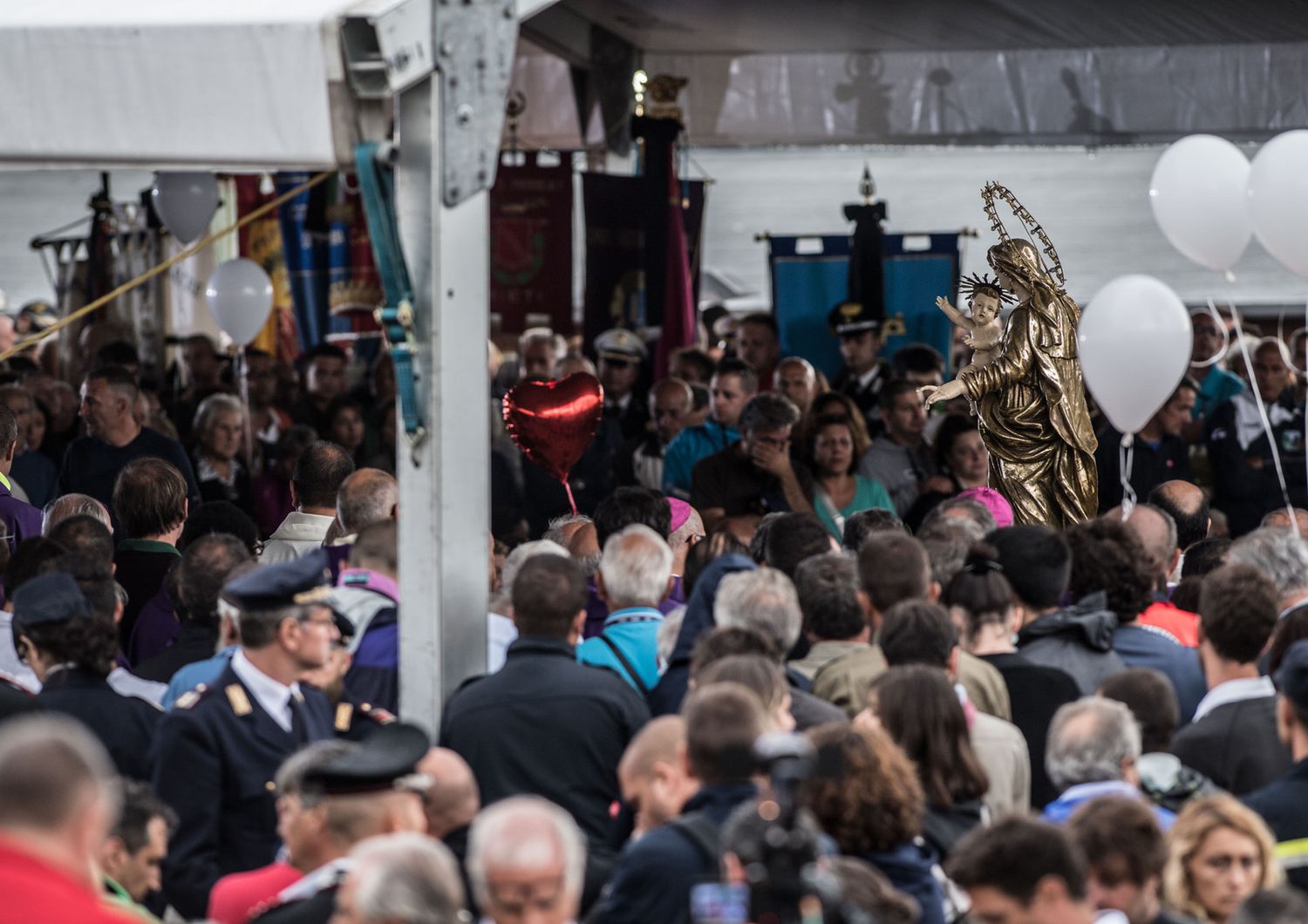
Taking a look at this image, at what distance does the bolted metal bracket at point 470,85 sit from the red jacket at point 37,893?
230 centimetres

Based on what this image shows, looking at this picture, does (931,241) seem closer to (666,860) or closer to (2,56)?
(2,56)

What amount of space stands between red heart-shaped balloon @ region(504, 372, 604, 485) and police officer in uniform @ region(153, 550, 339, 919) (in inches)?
124

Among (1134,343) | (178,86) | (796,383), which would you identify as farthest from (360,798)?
(796,383)

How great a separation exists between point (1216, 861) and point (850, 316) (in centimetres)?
828

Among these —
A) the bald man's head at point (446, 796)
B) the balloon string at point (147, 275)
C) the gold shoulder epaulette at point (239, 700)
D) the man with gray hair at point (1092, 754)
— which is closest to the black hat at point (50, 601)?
the gold shoulder epaulette at point (239, 700)

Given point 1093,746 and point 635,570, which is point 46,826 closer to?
point 1093,746

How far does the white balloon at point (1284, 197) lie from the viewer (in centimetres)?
670

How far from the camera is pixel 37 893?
286 cm

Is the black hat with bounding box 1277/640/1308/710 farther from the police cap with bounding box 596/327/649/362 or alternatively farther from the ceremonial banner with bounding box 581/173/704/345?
the ceremonial banner with bounding box 581/173/704/345

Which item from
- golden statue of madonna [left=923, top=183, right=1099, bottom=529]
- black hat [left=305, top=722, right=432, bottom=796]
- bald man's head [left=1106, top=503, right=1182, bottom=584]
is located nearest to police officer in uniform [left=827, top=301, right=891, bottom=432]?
golden statue of madonna [left=923, top=183, right=1099, bottom=529]

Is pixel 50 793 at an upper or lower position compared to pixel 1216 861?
upper

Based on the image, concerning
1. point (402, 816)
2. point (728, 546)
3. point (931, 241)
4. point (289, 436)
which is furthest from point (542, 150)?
point (402, 816)

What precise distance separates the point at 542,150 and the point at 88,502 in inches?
246

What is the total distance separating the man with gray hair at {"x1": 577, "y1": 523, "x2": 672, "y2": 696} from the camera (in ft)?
17.7
